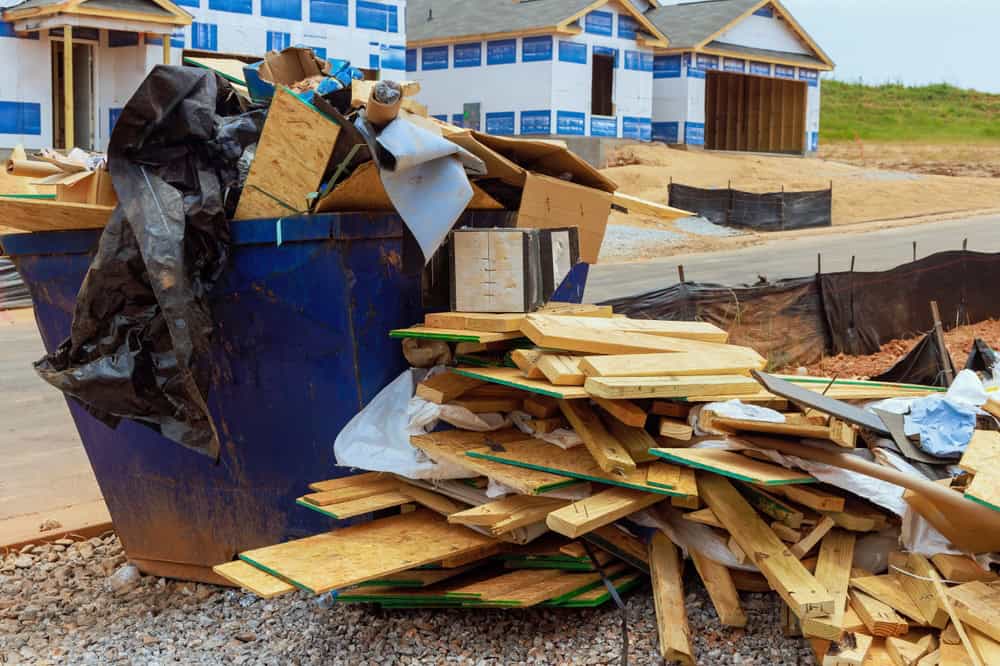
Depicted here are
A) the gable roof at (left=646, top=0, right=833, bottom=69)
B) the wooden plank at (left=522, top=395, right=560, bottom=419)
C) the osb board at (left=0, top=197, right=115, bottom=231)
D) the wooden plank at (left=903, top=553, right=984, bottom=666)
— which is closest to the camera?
the wooden plank at (left=903, top=553, right=984, bottom=666)

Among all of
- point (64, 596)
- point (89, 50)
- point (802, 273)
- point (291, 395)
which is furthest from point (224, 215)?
point (89, 50)

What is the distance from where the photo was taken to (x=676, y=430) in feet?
15.1

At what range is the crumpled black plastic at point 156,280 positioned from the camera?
492 cm

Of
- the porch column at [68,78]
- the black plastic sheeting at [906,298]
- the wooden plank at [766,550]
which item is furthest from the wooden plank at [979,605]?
the porch column at [68,78]

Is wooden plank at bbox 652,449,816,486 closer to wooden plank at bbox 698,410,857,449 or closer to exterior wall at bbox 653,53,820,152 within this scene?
wooden plank at bbox 698,410,857,449

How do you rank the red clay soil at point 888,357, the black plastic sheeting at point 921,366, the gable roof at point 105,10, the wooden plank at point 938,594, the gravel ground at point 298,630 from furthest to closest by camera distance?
the gable roof at point 105,10, the red clay soil at point 888,357, the black plastic sheeting at point 921,366, the gravel ground at point 298,630, the wooden plank at point 938,594

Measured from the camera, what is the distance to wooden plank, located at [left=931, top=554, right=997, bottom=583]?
13.3ft

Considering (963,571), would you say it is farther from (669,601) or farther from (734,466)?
(669,601)

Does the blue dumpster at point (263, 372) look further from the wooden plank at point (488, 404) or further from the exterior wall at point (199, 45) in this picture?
the exterior wall at point (199, 45)

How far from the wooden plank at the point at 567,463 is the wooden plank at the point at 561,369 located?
311mm

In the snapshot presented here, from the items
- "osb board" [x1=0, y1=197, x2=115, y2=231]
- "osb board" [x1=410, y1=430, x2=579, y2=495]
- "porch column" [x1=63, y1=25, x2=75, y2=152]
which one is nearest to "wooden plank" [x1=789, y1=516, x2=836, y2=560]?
"osb board" [x1=410, y1=430, x2=579, y2=495]

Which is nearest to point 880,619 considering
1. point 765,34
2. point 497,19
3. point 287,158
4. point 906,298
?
point 287,158

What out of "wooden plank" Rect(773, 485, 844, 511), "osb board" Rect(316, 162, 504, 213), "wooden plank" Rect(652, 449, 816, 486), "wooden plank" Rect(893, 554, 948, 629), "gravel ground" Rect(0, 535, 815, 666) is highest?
"osb board" Rect(316, 162, 504, 213)

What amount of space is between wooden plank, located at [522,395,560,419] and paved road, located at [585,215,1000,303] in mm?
10506
